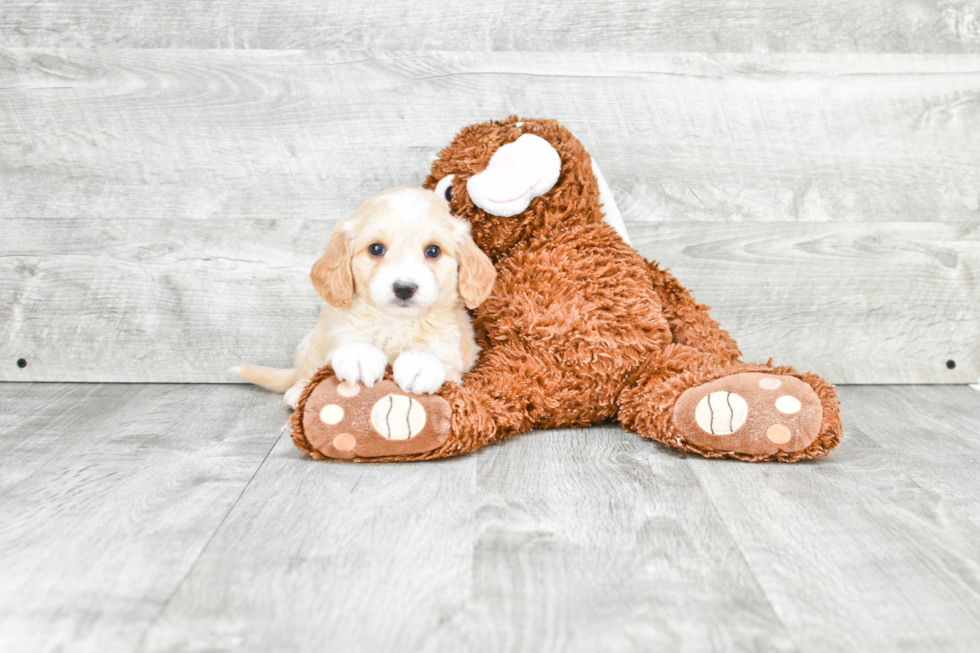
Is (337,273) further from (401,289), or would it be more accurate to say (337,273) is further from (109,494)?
(109,494)

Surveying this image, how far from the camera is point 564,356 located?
1.46m

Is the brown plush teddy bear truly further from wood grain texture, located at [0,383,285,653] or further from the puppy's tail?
the puppy's tail

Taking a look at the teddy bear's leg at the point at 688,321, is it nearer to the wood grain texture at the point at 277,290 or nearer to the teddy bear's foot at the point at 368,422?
the wood grain texture at the point at 277,290

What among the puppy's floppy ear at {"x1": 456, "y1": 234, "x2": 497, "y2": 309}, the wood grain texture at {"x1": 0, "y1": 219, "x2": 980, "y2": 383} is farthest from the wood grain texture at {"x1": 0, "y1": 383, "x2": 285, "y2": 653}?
the puppy's floppy ear at {"x1": 456, "y1": 234, "x2": 497, "y2": 309}

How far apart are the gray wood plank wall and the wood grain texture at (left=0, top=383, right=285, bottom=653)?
0.75 feet

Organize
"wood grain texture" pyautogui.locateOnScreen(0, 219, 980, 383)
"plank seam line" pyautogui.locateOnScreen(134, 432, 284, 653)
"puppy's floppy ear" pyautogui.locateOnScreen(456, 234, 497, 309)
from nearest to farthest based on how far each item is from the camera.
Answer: "plank seam line" pyautogui.locateOnScreen(134, 432, 284, 653), "puppy's floppy ear" pyautogui.locateOnScreen(456, 234, 497, 309), "wood grain texture" pyautogui.locateOnScreen(0, 219, 980, 383)

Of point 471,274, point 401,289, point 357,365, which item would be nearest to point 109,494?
point 357,365

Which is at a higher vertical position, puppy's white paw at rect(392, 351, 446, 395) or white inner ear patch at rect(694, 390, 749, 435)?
puppy's white paw at rect(392, 351, 446, 395)

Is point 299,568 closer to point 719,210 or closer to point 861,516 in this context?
point 861,516

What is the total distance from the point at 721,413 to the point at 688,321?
0.33 metres

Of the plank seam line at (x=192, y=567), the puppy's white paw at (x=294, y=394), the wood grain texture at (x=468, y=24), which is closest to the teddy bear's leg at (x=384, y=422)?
the plank seam line at (x=192, y=567)

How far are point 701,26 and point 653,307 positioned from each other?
29.4 inches

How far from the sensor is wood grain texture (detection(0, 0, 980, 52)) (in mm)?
1760

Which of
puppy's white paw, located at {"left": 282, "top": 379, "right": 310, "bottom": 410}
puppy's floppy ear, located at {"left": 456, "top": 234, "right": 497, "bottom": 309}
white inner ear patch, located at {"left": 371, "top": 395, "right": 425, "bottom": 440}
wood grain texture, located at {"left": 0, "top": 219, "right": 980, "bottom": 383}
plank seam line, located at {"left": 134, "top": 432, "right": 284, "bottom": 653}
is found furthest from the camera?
wood grain texture, located at {"left": 0, "top": 219, "right": 980, "bottom": 383}
